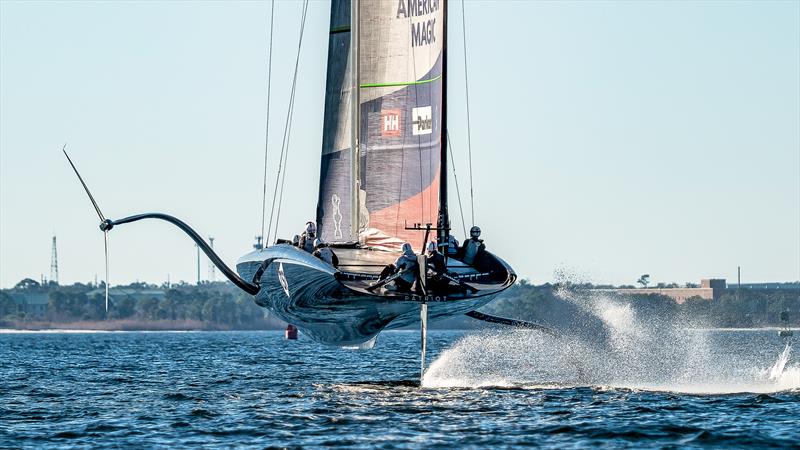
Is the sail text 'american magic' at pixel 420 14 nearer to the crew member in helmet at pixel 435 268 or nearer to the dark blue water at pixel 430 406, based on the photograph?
the crew member in helmet at pixel 435 268

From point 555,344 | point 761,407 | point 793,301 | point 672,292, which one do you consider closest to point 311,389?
point 555,344

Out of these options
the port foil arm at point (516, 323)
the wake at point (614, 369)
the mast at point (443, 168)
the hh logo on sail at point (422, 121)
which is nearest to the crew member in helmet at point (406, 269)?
the mast at point (443, 168)

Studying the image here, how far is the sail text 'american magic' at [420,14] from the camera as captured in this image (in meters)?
26.3

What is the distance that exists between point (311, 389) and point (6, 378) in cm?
1052

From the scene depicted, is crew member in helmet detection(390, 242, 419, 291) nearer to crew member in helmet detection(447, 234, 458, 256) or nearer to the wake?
crew member in helmet detection(447, 234, 458, 256)

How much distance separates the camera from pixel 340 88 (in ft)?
97.5

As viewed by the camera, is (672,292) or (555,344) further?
(672,292)

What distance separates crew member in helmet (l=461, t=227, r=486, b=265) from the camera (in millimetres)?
25641

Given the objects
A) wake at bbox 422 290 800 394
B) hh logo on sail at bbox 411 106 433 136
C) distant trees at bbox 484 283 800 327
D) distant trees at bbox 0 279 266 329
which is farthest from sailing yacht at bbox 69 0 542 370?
distant trees at bbox 0 279 266 329

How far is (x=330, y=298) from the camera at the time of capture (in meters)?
24.0

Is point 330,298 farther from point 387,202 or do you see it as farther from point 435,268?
point 387,202

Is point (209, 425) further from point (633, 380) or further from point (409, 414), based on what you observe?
point (633, 380)

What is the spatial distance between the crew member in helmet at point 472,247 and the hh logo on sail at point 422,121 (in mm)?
1961

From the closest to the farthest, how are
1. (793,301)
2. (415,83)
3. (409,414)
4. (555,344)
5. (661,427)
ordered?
(661,427) < (409,414) < (415,83) < (555,344) < (793,301)
